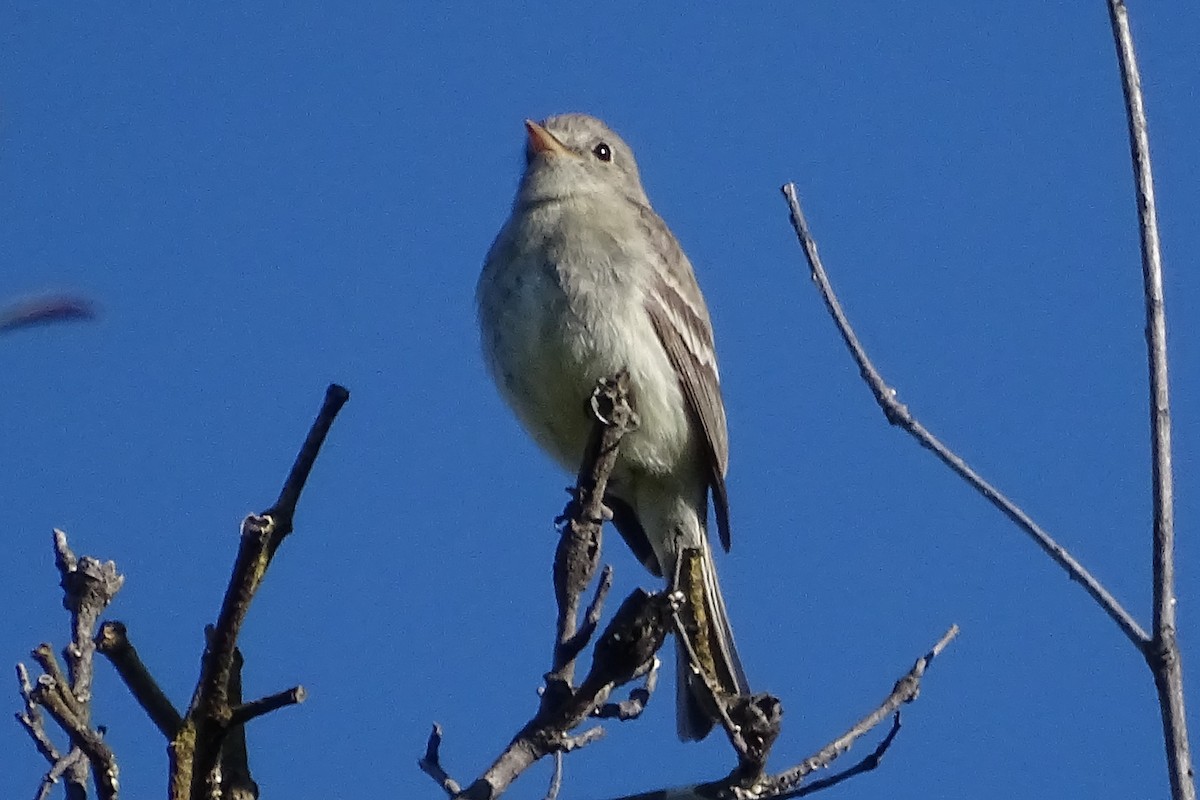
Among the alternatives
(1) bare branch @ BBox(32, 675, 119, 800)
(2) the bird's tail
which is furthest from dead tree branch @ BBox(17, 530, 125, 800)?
(2) the bird's tail

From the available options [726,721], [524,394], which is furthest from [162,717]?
[524,394]

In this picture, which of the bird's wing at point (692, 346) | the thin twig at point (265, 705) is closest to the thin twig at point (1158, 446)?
the thin twig at point (265, 705)

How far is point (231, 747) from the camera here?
2.52m

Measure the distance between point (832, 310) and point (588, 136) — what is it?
462 centimetres

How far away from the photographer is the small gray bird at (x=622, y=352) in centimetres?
652

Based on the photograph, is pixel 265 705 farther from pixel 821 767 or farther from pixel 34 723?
pixel 821 767

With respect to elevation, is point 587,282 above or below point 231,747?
above

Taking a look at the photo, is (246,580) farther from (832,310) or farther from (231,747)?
(832,310)

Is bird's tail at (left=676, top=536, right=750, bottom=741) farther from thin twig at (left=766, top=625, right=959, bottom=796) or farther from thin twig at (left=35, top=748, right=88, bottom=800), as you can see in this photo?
thin twig at (left=35, top=748, right=88, bottom=800)

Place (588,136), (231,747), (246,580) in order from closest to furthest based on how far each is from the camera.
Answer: (246,580), (231,747), (588,136)

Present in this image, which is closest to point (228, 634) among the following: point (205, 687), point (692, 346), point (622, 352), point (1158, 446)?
point (205, 687)

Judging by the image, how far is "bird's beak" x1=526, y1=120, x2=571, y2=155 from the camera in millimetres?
8008

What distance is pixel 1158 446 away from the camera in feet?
9.93

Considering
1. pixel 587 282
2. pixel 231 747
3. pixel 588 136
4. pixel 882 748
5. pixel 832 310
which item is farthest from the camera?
pixel 588 136
